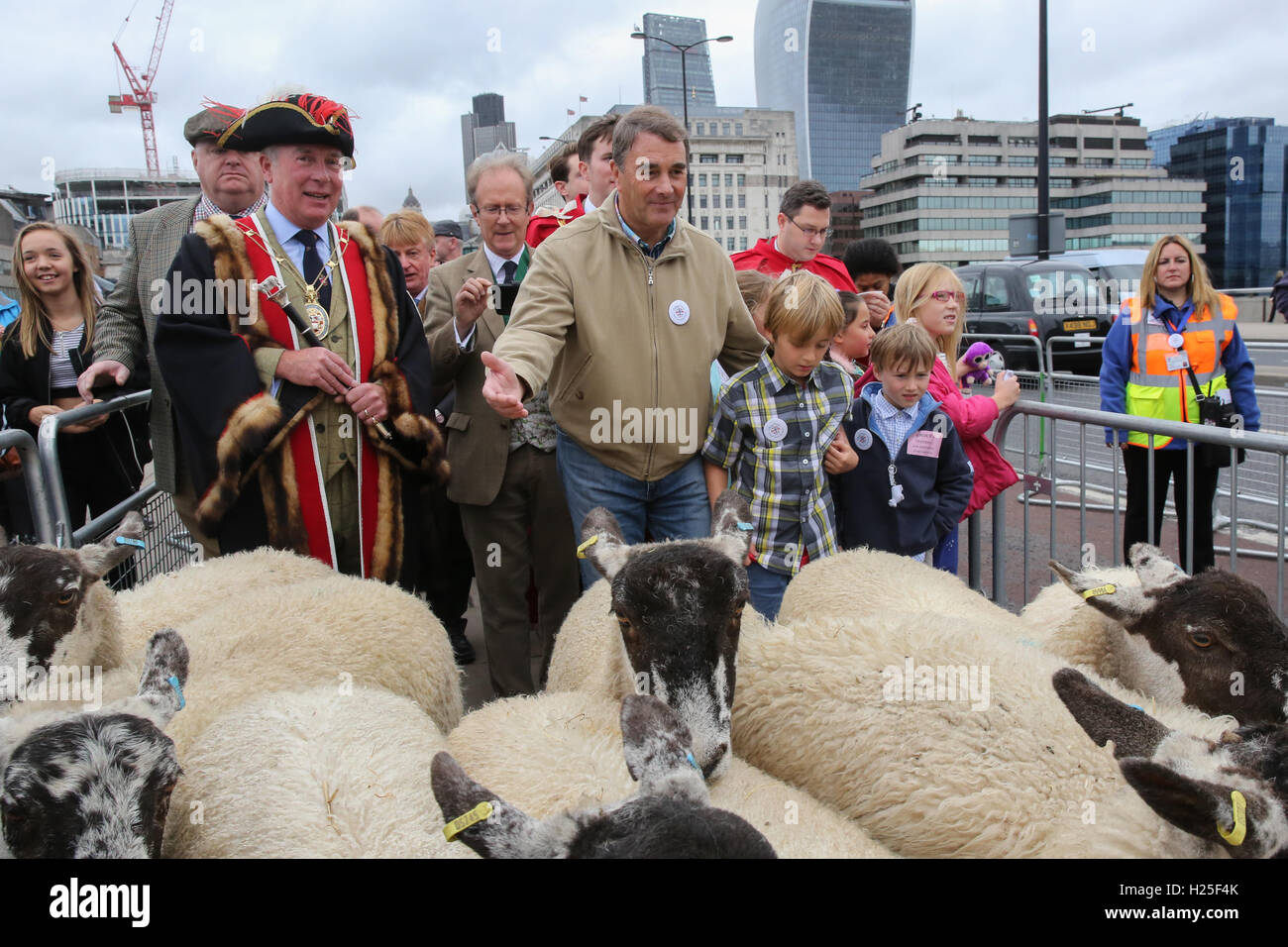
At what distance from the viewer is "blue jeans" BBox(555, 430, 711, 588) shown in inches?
135

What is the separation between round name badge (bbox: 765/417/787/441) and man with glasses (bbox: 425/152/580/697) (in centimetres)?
113

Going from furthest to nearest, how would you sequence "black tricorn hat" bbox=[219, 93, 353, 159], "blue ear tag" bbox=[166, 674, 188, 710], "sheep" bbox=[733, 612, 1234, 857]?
"black tricorn hat" bbox=[219, 93, 353, 159] < "blue ear tag" bbox=[166, 674, 188, 710] < "sheep" bbox=[733, 612, 1234, 857]

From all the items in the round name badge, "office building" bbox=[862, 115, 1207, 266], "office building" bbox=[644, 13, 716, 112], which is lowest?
the round name badge

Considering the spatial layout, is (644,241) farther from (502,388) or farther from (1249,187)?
(1249,187)

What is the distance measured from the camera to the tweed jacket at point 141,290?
4086mm

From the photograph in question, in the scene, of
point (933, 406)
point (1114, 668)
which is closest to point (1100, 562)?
point (933, 406)

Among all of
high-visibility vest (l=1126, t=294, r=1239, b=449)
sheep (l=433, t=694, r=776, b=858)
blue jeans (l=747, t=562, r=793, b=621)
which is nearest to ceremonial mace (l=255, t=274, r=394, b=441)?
blue jeans (l=747, t=562, r=793, b=621)

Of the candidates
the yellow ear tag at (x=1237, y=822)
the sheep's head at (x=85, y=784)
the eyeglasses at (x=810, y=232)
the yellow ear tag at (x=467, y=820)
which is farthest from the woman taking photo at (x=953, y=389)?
the sheep's head at (x=85, y=784)

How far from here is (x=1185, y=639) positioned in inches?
97.8

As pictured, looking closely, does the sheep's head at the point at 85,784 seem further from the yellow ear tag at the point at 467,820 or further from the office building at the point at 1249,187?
the office building at the point at 1249,187

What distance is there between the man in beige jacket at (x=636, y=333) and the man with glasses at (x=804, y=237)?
1400mm

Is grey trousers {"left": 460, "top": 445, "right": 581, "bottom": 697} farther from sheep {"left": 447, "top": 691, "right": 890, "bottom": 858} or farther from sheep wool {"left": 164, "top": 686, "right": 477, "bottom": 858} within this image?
sheep wool {"left": 164, "top": 686, "right": 477, "bottom": 858}

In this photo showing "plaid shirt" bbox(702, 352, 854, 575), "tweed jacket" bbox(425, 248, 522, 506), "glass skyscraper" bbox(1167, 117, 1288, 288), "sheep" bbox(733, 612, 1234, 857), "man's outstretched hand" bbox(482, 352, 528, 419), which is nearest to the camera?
"sheep" bbox(733, 612, 1234, 857)
